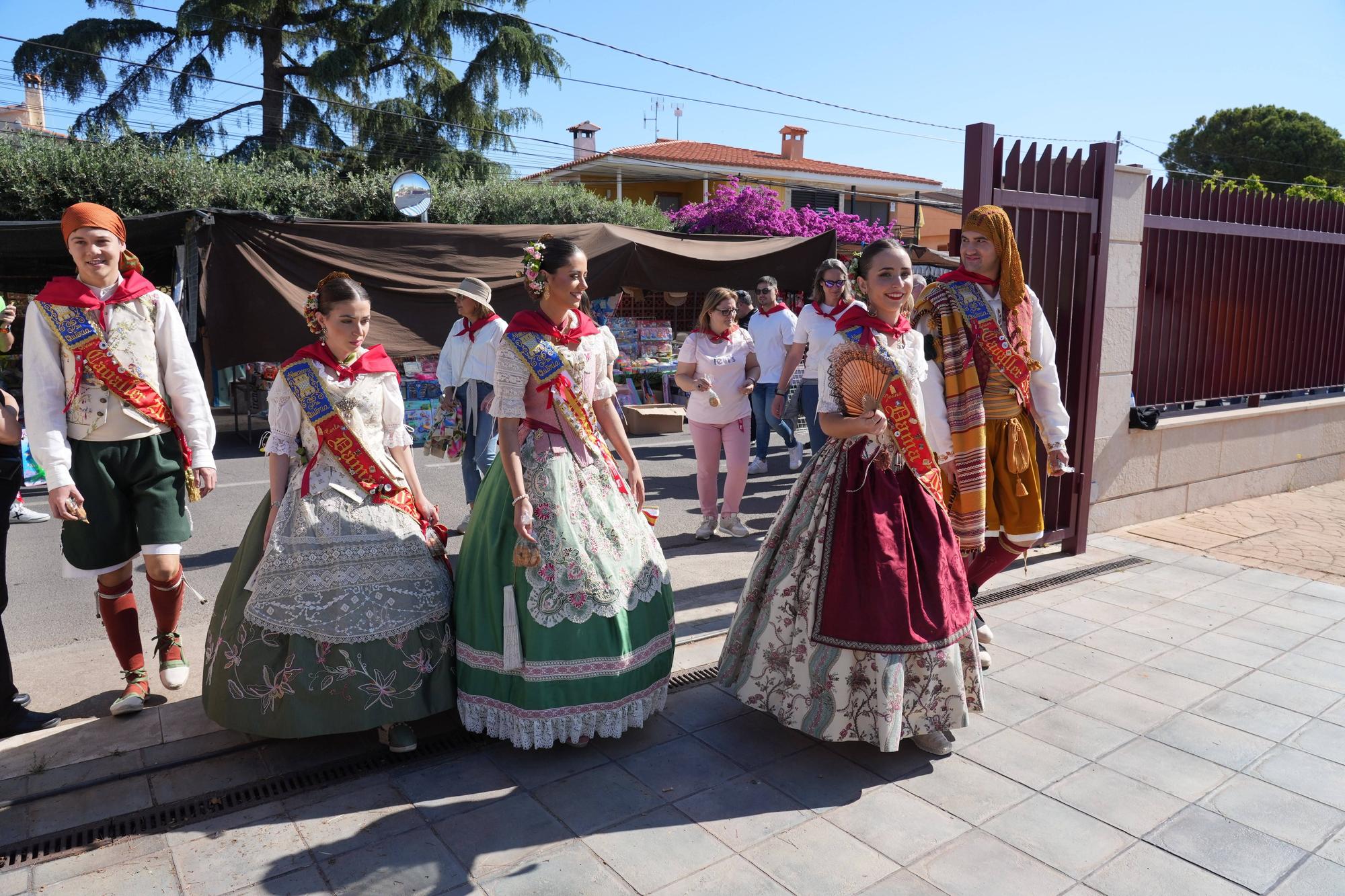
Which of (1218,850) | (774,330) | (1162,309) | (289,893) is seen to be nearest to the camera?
(289,893)

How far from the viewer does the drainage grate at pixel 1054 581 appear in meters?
5.12

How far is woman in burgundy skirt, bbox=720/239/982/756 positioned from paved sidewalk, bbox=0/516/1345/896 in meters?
0.23

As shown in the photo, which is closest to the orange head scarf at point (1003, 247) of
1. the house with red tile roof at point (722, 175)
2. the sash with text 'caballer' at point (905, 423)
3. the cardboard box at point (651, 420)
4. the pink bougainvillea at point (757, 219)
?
the sash with text 'caballer' at point (905, 423)

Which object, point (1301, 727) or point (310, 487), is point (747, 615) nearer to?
point (310, 487)

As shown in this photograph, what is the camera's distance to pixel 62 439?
336 cm

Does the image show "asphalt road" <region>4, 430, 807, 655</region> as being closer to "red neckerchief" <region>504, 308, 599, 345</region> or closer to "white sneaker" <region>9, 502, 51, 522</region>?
"white sneaker" <region>9, 502, 51, 522</region>

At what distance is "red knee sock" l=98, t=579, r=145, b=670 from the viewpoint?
363cm

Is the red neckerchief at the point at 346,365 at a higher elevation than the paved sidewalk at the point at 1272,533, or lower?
higher

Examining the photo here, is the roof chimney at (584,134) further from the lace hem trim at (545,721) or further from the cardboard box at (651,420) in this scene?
the lace hem trim at (545,721)

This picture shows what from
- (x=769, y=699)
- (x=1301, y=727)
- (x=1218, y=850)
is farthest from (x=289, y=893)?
(x=1301, y=727)

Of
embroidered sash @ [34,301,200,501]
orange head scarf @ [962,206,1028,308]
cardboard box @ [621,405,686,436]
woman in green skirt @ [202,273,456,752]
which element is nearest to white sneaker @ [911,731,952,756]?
woman in green skirt @ [202,273,456,752]

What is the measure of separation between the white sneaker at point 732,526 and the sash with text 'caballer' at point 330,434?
343 centimetres

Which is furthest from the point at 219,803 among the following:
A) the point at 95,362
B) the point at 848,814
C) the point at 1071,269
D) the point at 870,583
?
the point at 1071,269

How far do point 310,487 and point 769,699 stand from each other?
1859 mm
